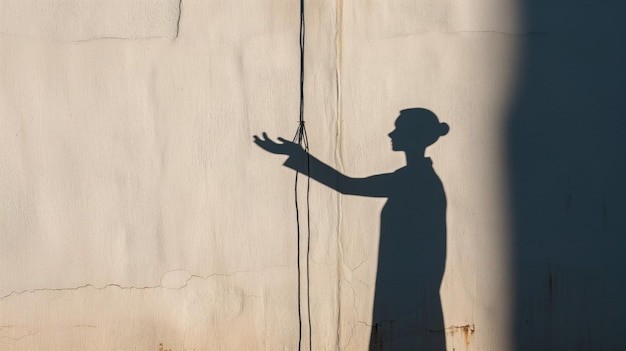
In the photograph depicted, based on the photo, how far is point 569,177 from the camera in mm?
3941

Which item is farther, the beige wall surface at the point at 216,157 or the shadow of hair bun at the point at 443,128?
the shadow of hair bun at the point at 443,128

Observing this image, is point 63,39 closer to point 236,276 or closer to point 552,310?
point 236,276

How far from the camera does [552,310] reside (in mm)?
3988

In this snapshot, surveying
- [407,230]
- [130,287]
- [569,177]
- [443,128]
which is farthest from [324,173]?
[569,177]

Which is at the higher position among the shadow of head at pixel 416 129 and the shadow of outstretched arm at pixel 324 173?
the shadow of head at pixel 416 129

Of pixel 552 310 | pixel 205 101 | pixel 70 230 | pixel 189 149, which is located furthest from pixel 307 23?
pixel 552 310

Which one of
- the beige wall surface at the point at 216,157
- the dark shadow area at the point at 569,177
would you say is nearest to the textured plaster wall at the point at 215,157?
the beige wall surface at the point at 216,157

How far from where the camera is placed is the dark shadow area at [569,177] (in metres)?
3.90

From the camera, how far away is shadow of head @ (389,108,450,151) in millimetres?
3895

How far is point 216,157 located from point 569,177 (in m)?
1.99

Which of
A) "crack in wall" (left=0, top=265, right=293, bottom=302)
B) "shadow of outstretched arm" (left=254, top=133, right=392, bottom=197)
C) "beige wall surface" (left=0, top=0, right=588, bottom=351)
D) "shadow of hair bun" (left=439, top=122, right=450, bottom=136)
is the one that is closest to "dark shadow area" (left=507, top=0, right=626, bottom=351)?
"beige wall surface" (left=0, top=0, right=588, bottom=351)

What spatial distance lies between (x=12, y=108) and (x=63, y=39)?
464 mm

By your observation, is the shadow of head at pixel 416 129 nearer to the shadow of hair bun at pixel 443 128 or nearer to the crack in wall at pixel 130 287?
the shadow of hair bun at pixel 443 128

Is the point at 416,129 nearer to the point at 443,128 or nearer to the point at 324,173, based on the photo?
the point at 443,128
